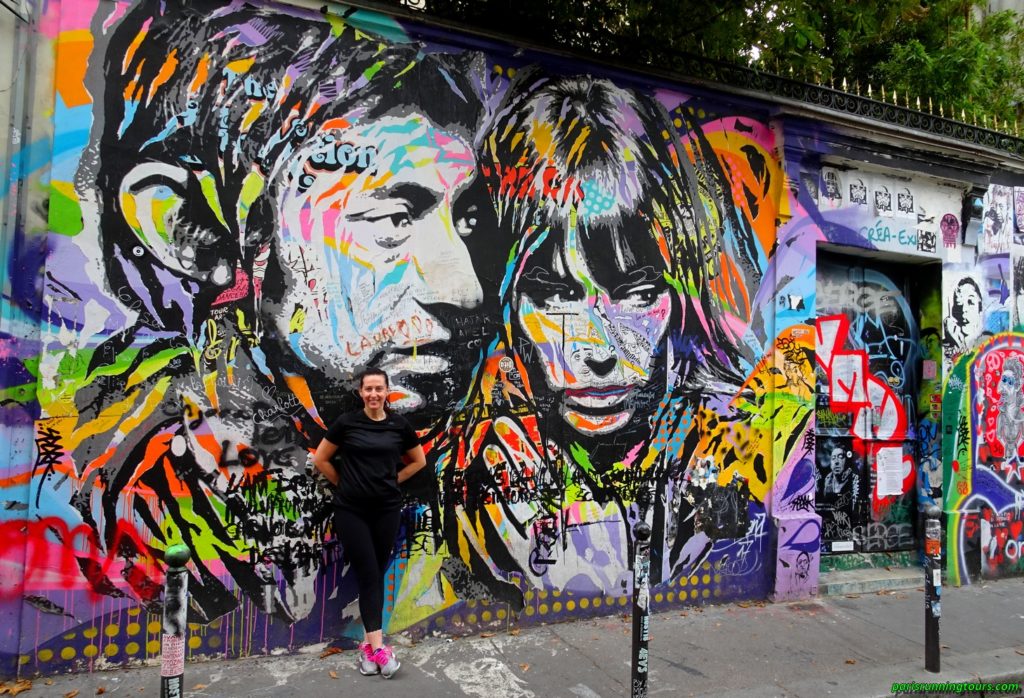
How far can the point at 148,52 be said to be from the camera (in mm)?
4328

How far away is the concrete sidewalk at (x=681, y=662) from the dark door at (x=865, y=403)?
117cm

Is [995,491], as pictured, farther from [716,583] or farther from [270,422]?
[270,422]

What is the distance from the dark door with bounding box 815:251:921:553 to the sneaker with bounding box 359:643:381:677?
4667mm

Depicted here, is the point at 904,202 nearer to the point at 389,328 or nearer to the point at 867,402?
the point at 867,402

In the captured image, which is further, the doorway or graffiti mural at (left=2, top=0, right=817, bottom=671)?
the doorway

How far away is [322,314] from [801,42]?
4.78 m

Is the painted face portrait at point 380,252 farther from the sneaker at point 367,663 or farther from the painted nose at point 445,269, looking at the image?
the sneaker at point 367,663

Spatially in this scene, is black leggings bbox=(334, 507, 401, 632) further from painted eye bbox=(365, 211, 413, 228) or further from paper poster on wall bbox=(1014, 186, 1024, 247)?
paper poster on wall bbox=(1014, 186, 1024, 247)

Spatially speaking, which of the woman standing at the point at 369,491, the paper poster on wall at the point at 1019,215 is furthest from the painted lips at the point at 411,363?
the paper poster on wall at the point at 1019,215

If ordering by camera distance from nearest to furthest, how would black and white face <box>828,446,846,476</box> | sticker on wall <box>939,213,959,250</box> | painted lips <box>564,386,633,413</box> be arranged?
1. painted lips <box>564,386,633,413</box>
2. black and white face <box>828,446,846,476</box>
3. sticker on wall <box>939,213,959,250</box>

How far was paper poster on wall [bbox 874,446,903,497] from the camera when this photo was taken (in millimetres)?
7051

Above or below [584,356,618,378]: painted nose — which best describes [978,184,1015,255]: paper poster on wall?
above

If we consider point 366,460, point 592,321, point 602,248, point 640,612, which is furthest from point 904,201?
point 366,460

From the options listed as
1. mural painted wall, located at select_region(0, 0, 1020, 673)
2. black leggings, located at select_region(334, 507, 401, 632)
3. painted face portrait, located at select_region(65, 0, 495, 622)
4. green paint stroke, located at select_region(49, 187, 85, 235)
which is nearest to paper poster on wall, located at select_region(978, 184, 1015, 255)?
mural painted wall, located at select_region(0, 0, 1020, 673)
